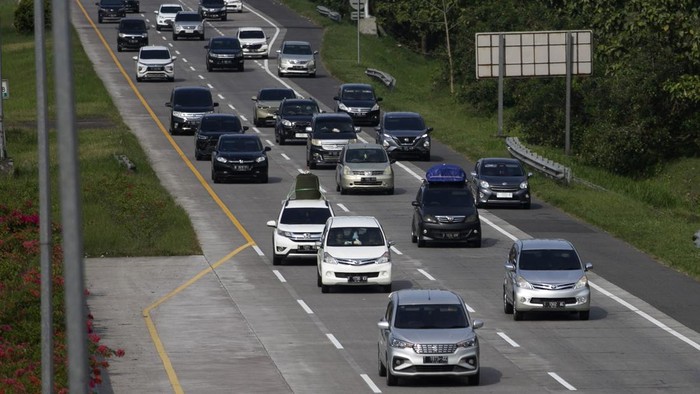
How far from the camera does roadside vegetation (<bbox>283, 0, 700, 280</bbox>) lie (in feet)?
150

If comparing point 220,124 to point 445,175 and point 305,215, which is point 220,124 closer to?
point 445,175

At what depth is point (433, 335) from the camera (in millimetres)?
25656

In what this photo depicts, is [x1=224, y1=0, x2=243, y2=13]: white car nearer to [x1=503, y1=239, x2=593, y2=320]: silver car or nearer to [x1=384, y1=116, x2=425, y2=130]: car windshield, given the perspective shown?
[x1=384, y1=116, x2=425, y2=130]: car windshield

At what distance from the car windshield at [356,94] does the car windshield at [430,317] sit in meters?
44.0

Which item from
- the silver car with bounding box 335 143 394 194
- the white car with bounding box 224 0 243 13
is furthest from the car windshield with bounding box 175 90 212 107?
the white car with bounding box 224 0 243 13

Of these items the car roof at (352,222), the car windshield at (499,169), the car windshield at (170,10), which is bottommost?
the car windshield at (499,169)

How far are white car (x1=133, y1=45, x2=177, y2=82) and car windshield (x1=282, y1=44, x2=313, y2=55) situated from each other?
7.03 meters

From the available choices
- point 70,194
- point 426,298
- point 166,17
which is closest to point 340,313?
point 426,298

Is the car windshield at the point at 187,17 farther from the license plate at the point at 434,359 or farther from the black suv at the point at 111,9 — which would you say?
the license plate at the point at 434,359

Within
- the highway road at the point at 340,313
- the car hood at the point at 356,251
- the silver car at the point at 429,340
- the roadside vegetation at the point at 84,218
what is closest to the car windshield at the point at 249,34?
the roadside vegetation at the point at 84,218

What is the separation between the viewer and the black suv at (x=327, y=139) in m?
58.0

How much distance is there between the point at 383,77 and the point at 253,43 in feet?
39.4

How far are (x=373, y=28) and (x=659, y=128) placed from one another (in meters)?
44.7

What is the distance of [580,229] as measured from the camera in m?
46.4
